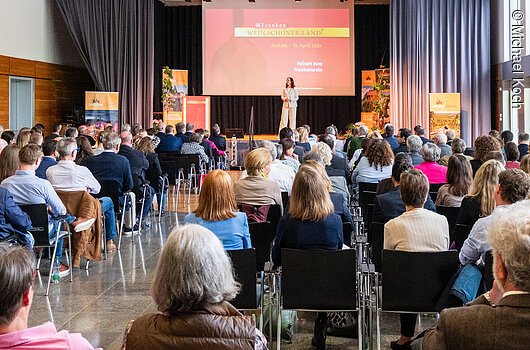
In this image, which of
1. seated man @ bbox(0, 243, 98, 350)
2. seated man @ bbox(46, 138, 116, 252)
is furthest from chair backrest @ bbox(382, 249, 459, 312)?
seated man @ bbox(46, 138, 116, 252)

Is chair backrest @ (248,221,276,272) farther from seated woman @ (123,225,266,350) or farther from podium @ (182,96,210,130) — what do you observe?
podium @ (182,96,210,130)

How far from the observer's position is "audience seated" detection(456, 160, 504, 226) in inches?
188

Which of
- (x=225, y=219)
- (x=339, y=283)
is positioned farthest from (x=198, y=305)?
(x=225, y=219)

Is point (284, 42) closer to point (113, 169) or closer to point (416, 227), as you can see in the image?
point (113, 169)

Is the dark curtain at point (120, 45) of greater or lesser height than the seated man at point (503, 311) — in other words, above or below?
above

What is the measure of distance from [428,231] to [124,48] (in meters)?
15.6

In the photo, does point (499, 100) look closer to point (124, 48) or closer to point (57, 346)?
point (124, 48)

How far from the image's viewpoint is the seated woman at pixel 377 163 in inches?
333

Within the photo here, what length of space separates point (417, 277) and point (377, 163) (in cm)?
433

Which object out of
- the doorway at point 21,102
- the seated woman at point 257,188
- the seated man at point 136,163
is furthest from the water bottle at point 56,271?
the doorway at point 21,102

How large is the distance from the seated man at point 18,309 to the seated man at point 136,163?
283 inches

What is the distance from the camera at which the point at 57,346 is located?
232 cm

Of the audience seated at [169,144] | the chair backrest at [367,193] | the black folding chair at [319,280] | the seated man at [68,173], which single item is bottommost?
the black folding chair at [319,280]

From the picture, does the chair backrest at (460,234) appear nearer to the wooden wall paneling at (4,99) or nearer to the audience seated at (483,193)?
the audience seated at (483,193)
